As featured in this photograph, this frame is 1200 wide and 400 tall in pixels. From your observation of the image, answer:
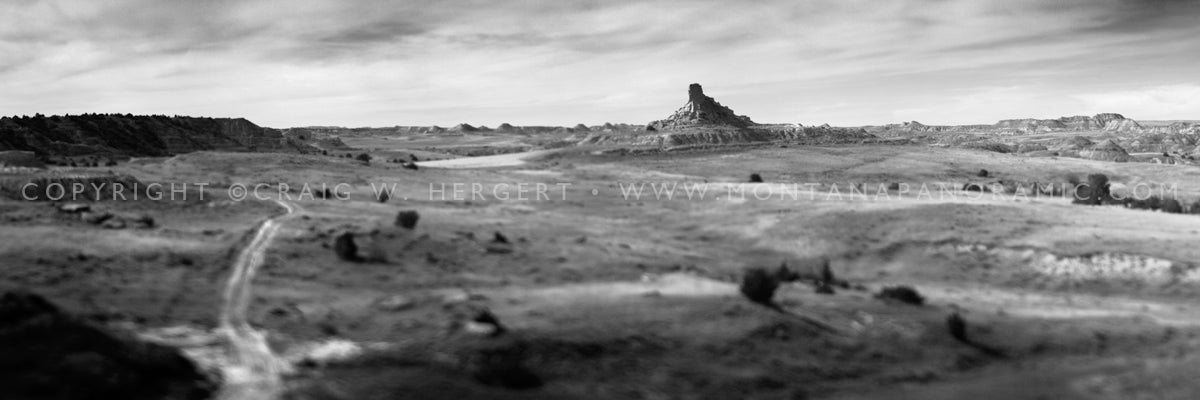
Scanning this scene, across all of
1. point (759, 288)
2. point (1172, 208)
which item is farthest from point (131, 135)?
point (1172, 208)

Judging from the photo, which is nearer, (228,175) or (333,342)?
(333,342)

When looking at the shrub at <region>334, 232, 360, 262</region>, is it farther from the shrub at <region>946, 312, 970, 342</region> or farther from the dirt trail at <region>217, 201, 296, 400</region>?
the shrub at <region>946, 312, 970, 342</region>

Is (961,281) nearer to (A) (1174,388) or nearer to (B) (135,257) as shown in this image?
(A) (1174,388)

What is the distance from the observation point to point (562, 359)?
1539 cm

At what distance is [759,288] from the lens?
19.4 metres

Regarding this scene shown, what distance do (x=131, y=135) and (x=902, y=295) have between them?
3743 inches

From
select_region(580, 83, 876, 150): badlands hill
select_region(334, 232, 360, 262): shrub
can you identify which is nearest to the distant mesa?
select_region(580, 83, 876, 150): badlands hill

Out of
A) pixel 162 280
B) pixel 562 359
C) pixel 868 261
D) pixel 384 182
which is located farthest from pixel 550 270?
pixel 384 182

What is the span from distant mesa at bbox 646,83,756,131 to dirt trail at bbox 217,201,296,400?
399ft

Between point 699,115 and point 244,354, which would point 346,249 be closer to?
point 244,354

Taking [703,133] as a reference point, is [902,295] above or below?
below

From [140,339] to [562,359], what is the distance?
7.92 m

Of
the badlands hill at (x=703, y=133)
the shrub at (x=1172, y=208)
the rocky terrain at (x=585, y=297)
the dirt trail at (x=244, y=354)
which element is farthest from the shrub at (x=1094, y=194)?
the badlands hill at (x=703, y=133)

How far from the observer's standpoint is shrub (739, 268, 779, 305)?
19.4 metres
